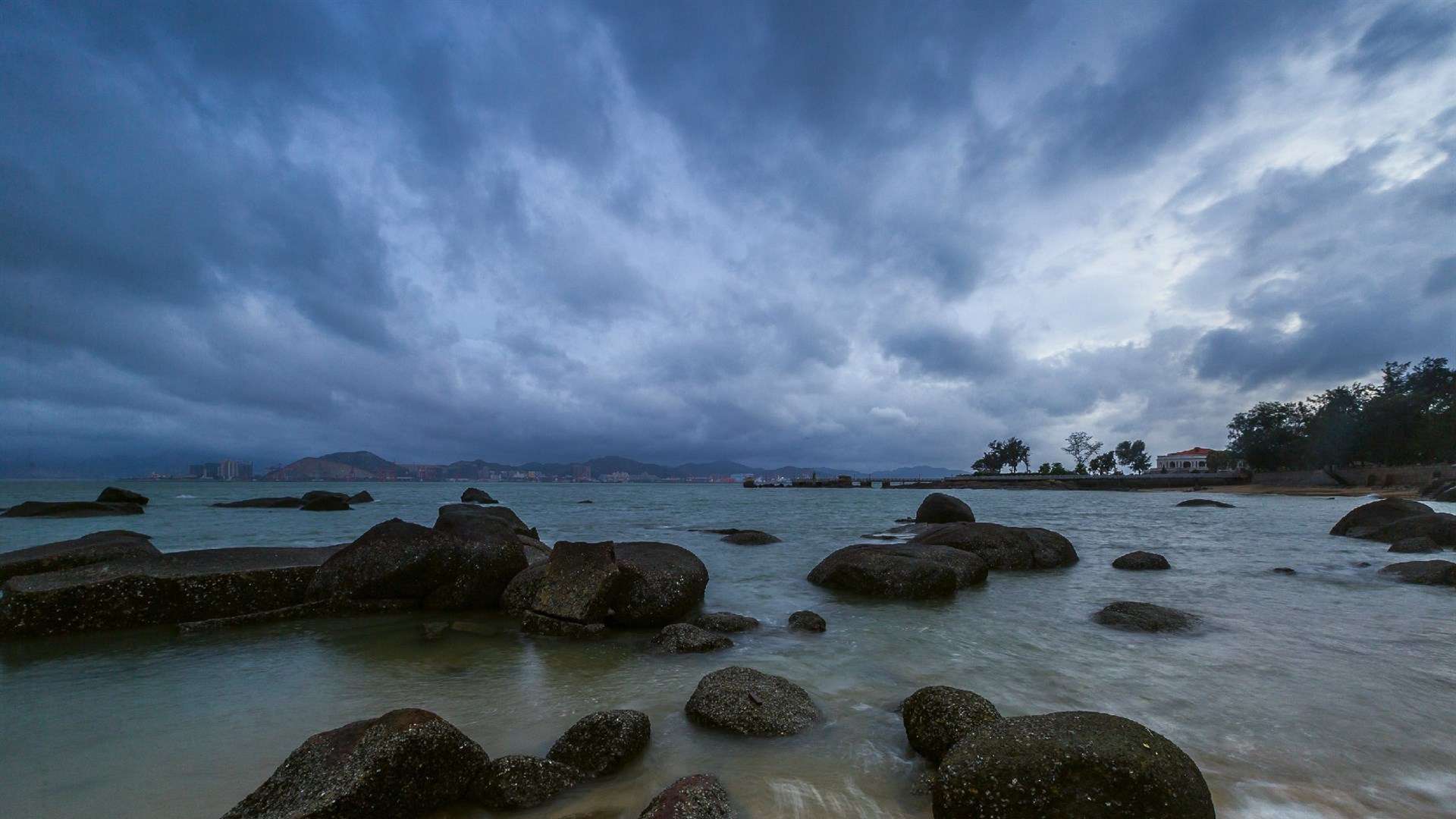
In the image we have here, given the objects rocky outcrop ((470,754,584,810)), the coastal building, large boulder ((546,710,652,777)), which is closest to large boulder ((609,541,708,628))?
large boulder ((546,710,652,777))

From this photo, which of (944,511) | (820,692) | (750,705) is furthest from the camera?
(944,511)

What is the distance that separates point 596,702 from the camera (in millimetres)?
5531

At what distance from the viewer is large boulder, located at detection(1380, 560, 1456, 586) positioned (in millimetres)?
10930

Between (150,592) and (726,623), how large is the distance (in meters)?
7.79

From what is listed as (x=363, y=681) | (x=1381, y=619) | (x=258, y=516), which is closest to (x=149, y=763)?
(x=363, y=681)

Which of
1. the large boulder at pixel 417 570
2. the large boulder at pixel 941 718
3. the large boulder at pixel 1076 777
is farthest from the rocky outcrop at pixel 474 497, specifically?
the large boulder at pixel 1076 777

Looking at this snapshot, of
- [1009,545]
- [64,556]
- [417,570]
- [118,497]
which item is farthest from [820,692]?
[118,497]

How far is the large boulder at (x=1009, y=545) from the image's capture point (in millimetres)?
13883

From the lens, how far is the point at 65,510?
29438 mm

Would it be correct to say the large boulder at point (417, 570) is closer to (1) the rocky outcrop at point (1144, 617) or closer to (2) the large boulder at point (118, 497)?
(1) the rocky outcrop at point (1144, 617)

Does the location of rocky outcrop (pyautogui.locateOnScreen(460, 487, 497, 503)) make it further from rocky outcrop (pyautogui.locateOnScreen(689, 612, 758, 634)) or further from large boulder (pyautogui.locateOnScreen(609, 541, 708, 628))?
rocky outcrop (pyautogui.locateOnScreen(689, 612, 758, 634))

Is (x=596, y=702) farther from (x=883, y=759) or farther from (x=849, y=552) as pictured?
(x=849, y=552)

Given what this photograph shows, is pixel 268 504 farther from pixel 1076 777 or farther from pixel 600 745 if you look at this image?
pixel 1076 777

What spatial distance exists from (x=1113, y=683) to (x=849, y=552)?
6.17 metres
